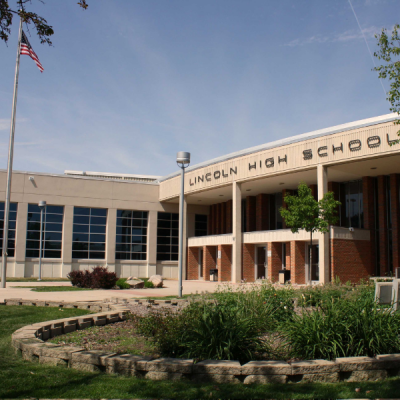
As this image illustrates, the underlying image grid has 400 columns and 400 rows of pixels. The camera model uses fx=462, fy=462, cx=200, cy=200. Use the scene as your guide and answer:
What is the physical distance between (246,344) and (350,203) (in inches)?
999

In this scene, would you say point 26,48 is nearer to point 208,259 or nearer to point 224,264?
point 224,264

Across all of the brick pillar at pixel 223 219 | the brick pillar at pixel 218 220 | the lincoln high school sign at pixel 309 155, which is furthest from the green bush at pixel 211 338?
the brick pillar at pixel 218 220

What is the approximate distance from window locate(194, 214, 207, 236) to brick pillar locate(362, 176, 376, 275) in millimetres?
17737

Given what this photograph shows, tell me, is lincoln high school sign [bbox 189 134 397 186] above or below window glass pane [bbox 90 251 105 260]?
above

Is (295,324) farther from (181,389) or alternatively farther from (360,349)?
(181,389)

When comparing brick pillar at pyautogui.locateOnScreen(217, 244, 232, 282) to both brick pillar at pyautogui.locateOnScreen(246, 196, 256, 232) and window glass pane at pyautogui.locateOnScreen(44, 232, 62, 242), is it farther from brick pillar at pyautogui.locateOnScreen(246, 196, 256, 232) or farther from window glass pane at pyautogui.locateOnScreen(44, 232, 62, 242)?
→ window glass pane at pyautogui.locateOnScreen(44, 232, 62, 242)

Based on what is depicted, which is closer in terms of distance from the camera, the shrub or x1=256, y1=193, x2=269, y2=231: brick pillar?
the shrub

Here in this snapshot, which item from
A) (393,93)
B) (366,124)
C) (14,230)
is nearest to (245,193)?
(366,124)

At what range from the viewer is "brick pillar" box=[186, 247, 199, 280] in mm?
37750

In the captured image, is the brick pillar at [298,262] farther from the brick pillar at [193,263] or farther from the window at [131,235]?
the window at [131,235]

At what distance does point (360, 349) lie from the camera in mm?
6332

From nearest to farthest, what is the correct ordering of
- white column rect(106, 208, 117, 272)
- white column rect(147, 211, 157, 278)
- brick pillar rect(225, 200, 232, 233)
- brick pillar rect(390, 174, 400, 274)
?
brick pillar rect(390, 174, 400, 274) < white column rect(106, 208, 117, 272) < white column rect(147, 211, 157, 278) < brick pillar rect(225, 200, 232, 233)

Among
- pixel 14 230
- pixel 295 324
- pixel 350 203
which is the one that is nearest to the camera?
pixel 295 324

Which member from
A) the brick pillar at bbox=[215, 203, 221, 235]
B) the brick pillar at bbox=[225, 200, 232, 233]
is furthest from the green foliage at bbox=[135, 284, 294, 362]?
the brick pillar at bbox=[215, 203, 221, 235]
